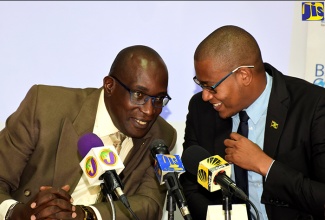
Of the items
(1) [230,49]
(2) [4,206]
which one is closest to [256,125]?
(1) [230,49]

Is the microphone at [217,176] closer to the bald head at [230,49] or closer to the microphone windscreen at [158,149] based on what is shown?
the microphone windscreen at [158,149]

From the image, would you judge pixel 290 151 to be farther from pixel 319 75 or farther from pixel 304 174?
pixel 319 75

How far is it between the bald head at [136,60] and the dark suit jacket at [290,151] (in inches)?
28.1

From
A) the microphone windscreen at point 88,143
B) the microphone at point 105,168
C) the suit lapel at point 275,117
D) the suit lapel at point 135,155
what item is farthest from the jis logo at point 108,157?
the suit lapel at point 275,117

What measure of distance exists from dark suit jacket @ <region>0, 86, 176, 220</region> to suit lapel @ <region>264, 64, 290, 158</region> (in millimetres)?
929

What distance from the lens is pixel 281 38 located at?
5988mm

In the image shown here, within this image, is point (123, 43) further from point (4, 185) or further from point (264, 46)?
point (4, 185)

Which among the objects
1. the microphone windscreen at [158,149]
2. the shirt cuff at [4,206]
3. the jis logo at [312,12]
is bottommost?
the shirt cuff at [4,206]

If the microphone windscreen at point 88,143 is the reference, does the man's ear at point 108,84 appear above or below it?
above

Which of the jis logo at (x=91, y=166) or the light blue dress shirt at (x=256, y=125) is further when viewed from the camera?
the light blue dress shirt at (x=256, y=125)

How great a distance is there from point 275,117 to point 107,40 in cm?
171

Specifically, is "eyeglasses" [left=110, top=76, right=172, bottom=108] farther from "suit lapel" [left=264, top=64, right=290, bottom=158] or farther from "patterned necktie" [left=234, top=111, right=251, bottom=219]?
"suit lapel" [left=264, top=64, right=290, bottom=158]

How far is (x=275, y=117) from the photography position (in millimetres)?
4809

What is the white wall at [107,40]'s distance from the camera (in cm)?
554
